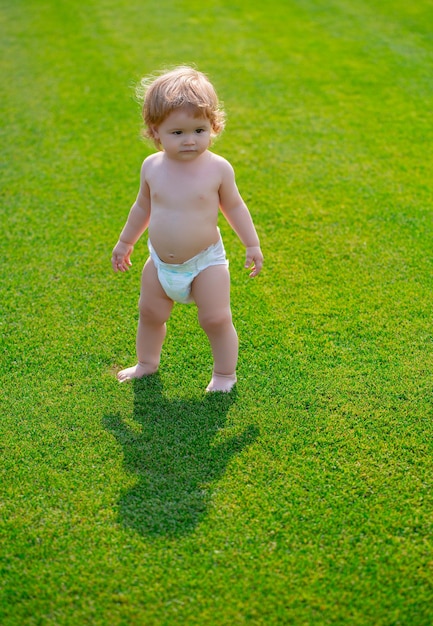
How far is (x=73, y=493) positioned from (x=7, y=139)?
13.5ft

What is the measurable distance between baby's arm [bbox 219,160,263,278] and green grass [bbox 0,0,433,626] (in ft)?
2.27

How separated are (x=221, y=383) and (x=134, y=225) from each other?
0.92 meters

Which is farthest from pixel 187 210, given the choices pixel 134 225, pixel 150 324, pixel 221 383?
pixel 221 383

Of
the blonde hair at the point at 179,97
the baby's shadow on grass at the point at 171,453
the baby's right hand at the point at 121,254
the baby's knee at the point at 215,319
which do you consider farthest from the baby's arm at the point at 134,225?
the baby's shadow on grass at the point at 171,453

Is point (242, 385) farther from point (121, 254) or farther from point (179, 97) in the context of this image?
point (179, 97)

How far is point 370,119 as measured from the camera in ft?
20.9

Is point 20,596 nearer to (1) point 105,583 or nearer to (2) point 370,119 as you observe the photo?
(1) point 105,583

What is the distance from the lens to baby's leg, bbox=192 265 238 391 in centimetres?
333

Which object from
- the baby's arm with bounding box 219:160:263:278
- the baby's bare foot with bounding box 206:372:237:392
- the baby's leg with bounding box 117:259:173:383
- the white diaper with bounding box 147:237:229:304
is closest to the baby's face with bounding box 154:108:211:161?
the baby's arm with bounding box 219:160:263:278

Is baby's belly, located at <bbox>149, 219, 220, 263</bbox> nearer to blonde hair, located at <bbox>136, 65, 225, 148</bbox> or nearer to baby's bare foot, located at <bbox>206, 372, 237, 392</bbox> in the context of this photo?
blonde hair, located at <bbox>136, 65, 225, 148</bbox>

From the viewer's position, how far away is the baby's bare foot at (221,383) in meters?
3.56

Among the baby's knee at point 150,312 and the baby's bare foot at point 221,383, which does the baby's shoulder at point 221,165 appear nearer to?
the baby's knee at point 150,312

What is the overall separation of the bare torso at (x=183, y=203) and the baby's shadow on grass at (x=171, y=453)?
0.75m

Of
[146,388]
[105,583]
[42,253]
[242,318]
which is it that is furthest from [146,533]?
[42,253]
